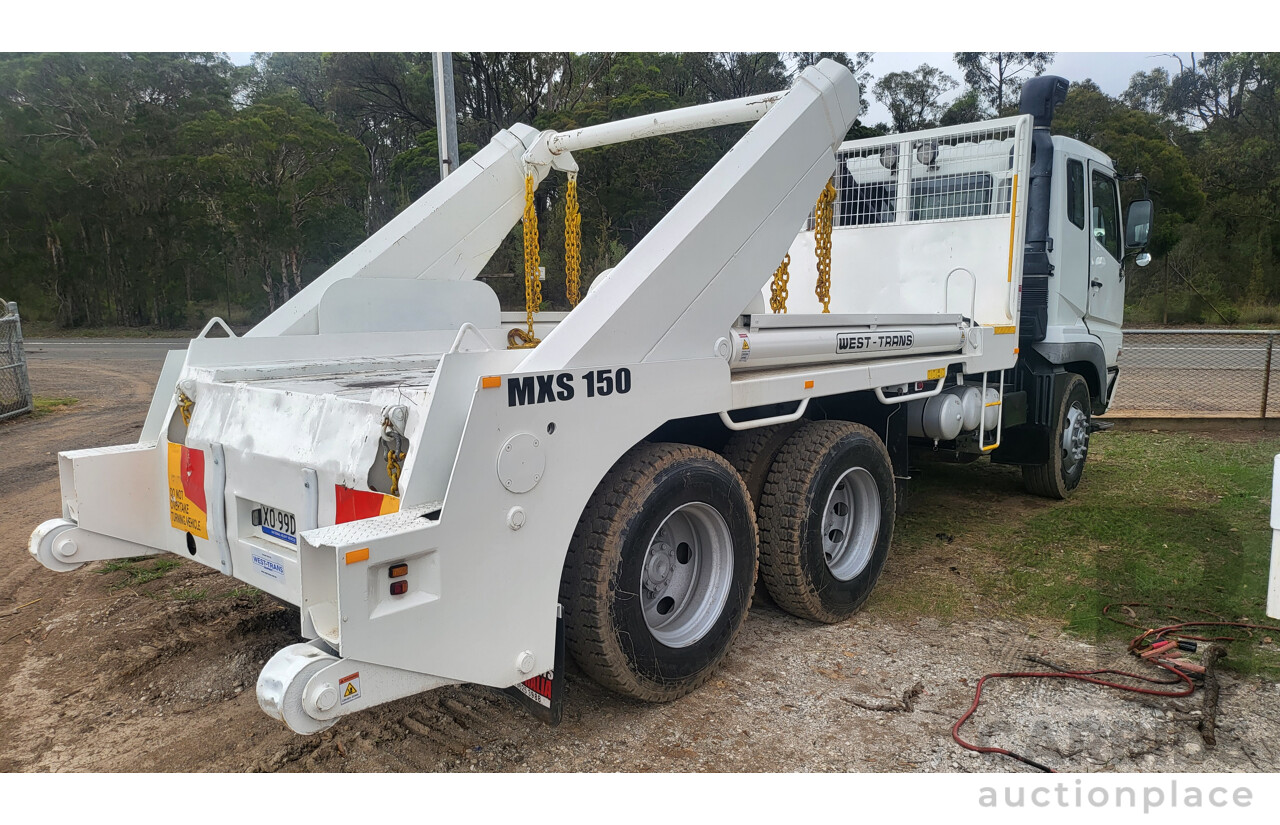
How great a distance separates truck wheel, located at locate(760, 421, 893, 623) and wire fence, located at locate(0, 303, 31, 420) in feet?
34.4

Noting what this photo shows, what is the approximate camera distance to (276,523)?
3.03 meters

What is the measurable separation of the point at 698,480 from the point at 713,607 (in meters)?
0.58

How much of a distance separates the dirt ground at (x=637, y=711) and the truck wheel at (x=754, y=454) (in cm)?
76

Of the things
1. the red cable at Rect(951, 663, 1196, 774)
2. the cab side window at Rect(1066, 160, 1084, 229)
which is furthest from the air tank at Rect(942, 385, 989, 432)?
the red cable at Rect(951, 663, 1196, 774)

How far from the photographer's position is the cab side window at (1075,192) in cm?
612

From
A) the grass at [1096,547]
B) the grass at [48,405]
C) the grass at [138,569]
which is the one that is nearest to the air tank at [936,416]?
the grass at [1096,547]

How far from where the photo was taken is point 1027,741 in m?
3.06

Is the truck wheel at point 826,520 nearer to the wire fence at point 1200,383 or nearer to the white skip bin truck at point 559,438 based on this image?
the white skip bin truck at point 559,438

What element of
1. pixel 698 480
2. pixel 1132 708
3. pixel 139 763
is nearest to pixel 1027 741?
→ pixel 1132 708

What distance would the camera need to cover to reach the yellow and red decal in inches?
103

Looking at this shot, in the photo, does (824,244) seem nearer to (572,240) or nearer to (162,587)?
(572,240)

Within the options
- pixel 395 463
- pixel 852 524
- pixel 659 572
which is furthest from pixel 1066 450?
pixel 395 463
